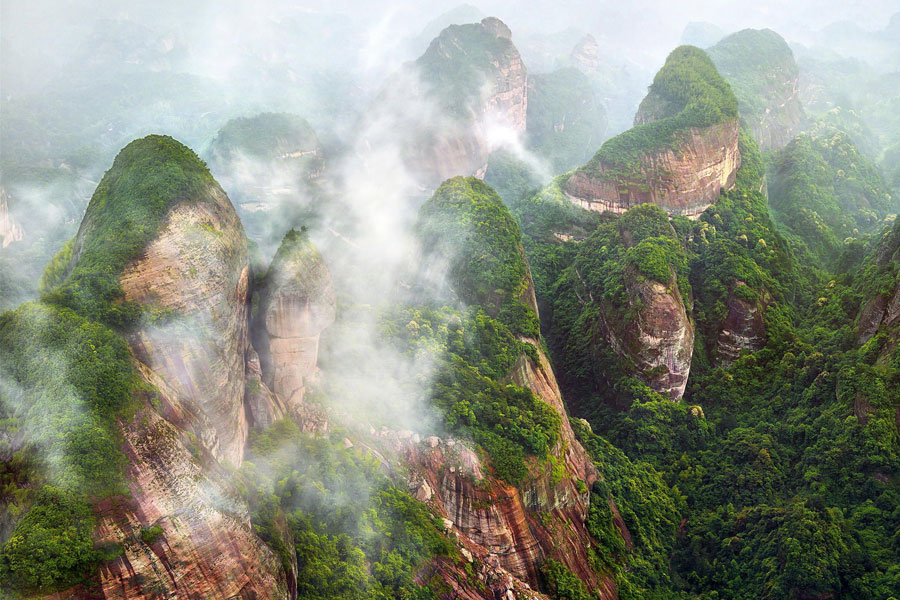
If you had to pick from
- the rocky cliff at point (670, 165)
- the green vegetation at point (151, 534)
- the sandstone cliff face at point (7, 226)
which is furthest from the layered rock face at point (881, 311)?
the sandstone cliff face at point (7, 226)

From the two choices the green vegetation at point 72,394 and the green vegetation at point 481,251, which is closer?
the green vegetation at point 72,394

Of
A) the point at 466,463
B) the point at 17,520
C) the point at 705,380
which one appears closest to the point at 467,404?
the point at 466,463

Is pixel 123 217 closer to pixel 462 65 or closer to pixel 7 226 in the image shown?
Result: pixel 7 226

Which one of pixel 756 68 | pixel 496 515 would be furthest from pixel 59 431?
pixel 756 68

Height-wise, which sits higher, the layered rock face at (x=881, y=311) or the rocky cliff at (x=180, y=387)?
the layered rock face at (x=881, y=311)

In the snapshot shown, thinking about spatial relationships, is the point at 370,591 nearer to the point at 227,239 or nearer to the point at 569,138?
the point at 227,239

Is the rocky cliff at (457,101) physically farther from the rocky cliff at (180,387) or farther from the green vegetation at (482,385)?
the rocky cliff at (180,387)
